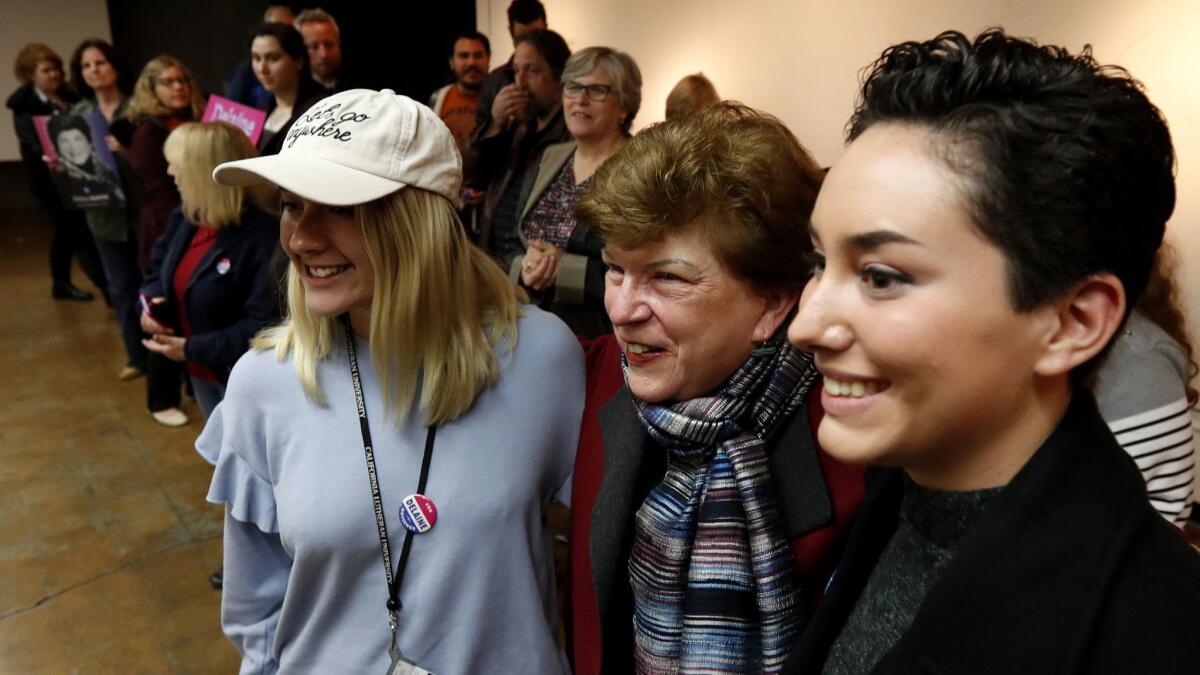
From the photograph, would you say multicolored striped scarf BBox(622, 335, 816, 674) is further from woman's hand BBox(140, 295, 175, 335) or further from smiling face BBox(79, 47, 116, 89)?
A: smiling face BBox(79, 47, 116, 89)

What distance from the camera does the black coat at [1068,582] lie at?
684 millimetres

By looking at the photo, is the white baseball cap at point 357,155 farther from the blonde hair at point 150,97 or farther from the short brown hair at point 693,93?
the blonde hair at point 150,97

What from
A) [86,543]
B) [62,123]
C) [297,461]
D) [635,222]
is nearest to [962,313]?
[635,222]

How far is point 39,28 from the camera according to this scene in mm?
10773

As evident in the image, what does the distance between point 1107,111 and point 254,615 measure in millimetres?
1450

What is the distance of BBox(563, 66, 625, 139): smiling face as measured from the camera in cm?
272

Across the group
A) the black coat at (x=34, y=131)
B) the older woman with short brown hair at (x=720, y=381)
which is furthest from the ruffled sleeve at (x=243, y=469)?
the black coat at (x=34, y=131)

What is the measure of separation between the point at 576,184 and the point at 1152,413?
1696mm

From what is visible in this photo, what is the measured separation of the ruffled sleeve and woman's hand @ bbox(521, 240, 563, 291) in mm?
1226

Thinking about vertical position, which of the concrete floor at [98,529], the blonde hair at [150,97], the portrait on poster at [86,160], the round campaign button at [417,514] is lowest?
the concrete floor at [98,529]

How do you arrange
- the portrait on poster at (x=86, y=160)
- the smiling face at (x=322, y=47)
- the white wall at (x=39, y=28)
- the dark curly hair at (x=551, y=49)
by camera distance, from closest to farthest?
the dark curly hair at (x=551, y=49) → the smiling face at (x=322, y=47) → the portrait on poster at (x=86, y=160) → the white wall at (x=39, y=28)

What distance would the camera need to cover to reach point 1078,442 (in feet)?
2.50

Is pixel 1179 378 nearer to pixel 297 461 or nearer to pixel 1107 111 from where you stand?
pixel 1107 111

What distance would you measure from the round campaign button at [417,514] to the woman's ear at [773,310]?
22.3 inches
